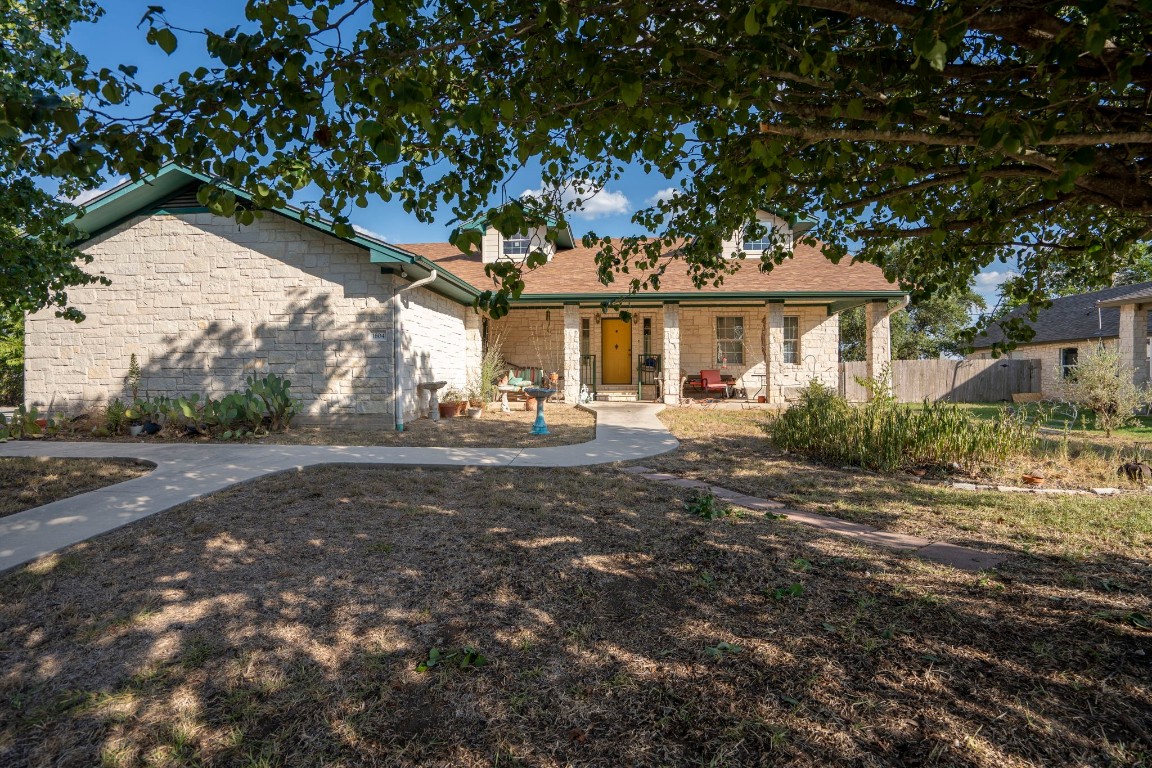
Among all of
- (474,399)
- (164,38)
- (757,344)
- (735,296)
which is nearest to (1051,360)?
(757,344)

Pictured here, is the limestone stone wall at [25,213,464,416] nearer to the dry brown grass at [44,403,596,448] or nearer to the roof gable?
the dry brown grass at [44,403,596,448]

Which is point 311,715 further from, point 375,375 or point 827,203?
point 375,375

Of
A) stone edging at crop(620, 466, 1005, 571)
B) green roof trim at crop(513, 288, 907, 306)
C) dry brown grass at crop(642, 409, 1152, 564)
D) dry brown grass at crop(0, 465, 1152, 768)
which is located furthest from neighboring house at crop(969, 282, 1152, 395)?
dry brown grass at crop(0, 465, 1152, 768)

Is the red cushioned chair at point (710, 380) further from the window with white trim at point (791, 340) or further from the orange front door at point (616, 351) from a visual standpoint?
the orange front door at point (616, 351)

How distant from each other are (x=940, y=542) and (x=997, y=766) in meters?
2.51

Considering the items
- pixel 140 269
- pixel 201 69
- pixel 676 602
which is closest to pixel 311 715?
pixel 676 602

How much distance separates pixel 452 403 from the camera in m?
12.2

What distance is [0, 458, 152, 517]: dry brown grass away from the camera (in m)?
5.20

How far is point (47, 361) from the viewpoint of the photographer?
10.8 m

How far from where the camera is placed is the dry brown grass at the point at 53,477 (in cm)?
A: 520

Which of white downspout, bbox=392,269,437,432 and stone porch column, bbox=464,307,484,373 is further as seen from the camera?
stone porch column, bbox=464,307,484,373

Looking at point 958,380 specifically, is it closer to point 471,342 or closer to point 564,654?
point 471,342

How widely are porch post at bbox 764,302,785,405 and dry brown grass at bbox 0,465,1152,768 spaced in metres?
11.0

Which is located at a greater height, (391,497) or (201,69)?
(201,69)
